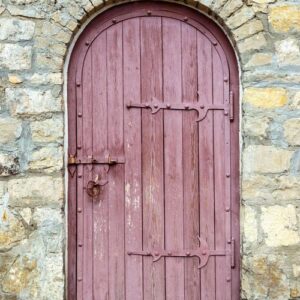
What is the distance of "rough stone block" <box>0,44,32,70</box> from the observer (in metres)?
3.63

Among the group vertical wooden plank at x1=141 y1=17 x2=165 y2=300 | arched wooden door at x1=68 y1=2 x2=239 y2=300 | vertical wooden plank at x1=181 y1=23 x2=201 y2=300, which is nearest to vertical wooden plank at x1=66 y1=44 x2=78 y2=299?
arched wooden door at x1=68 y1=2 x2=239 y2=300

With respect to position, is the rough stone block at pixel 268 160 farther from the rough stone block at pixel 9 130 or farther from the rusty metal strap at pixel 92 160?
the rough stone block at pixel 9 130

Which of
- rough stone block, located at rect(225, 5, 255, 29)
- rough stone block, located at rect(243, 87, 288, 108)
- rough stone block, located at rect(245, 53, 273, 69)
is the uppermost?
rough stone block, located at rect(225, 5, 255, 29)

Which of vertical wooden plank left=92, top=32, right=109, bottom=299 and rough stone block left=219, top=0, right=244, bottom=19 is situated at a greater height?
rough stone block left=219, top=0, right=244, bottom=19

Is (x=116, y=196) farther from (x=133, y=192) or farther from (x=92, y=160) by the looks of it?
(x=92, y=160)

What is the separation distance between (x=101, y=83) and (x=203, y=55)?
0.65m

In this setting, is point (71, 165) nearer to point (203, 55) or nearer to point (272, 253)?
point (203, 55)

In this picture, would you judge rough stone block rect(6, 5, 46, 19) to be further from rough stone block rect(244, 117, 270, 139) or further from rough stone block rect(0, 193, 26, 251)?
rough stone block rect(244, 117, 270, 139)

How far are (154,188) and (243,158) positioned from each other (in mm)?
575

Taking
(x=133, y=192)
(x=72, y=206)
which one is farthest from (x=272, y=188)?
(x=72, y=206)

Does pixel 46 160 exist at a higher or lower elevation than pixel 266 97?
lower

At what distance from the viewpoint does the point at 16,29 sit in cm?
364

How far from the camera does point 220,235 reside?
375 cm

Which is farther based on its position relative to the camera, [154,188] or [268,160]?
[154,188]
